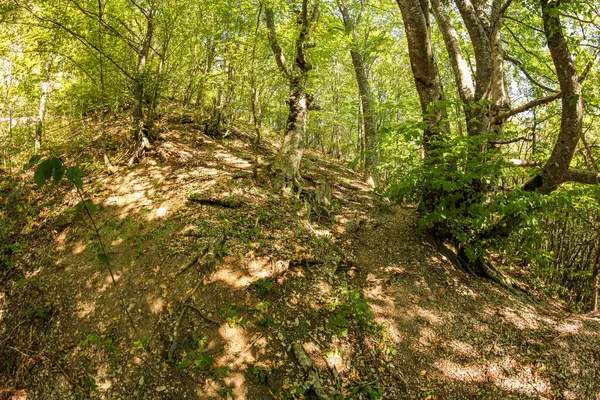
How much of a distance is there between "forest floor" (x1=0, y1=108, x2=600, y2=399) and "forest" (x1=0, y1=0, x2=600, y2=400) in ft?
0.09

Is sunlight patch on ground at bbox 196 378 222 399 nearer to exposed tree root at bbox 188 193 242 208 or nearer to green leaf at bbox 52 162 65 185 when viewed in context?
green leaf at bbox 52 162 65 185

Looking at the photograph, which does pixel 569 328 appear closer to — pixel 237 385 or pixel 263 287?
pixel 263 287

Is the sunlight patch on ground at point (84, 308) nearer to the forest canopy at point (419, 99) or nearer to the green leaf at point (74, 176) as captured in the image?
the forest canopy at point (419, 99)

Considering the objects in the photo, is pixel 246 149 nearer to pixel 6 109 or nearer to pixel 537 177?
pixel 6 109

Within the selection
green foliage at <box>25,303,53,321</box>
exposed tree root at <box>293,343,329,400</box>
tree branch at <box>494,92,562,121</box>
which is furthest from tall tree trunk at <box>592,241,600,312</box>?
green foliage at <box>25,303,53,321</box>

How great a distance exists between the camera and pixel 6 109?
8094 mm

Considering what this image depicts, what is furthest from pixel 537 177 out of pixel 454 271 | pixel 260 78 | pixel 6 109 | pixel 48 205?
pixel 6 109

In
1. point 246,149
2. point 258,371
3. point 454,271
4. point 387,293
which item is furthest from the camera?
point 246,149

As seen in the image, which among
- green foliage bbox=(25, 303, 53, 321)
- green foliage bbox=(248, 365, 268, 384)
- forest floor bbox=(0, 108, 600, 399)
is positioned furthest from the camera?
green foliage bbox=(25, 303, 53, 321)

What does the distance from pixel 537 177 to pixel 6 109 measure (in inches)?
504

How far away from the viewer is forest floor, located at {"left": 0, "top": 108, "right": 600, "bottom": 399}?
3.72 m

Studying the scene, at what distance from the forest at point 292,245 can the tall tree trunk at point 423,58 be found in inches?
→ 1.3

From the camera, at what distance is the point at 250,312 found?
421 cm

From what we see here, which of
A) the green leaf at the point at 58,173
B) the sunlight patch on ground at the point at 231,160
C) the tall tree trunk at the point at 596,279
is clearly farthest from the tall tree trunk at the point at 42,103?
the tall tree trunk at the point at 596,279
